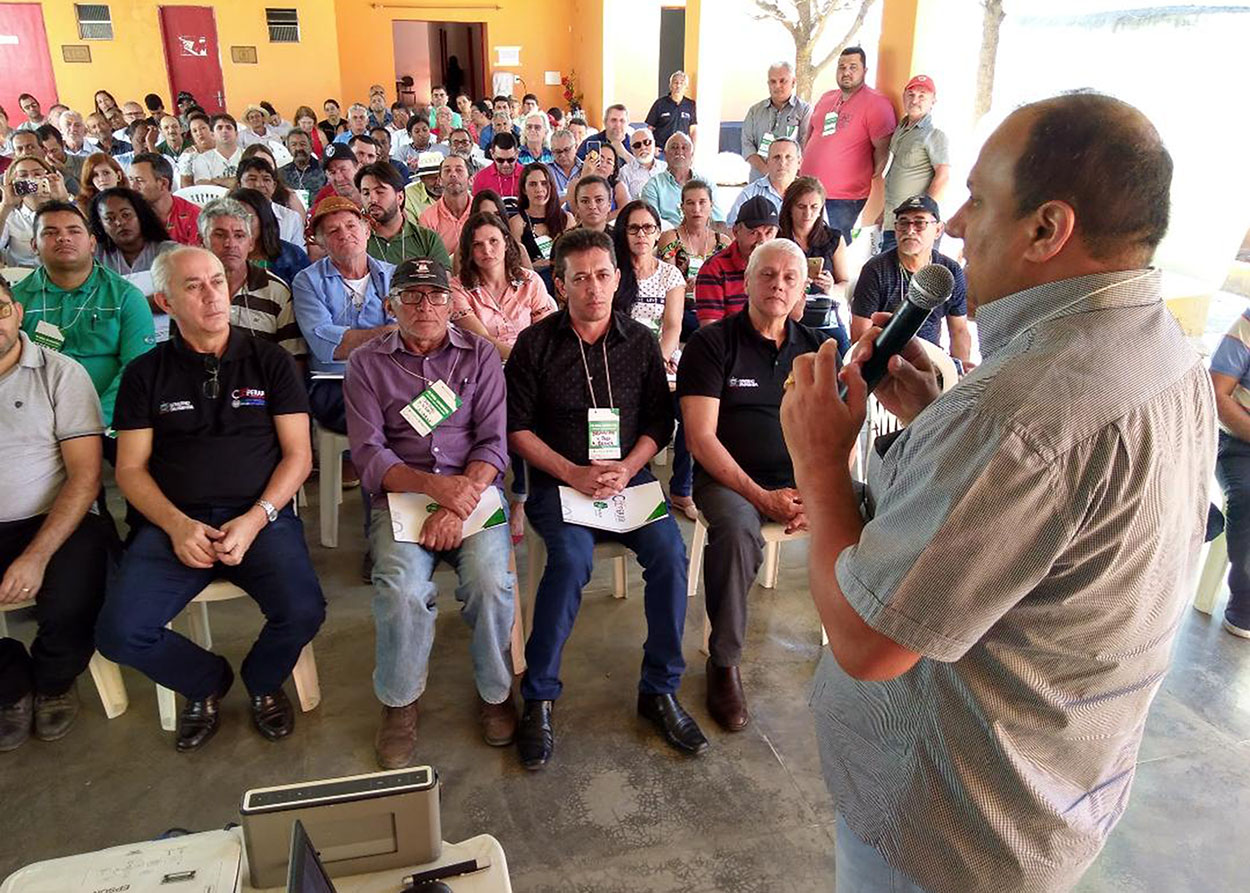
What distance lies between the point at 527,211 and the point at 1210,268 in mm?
4080

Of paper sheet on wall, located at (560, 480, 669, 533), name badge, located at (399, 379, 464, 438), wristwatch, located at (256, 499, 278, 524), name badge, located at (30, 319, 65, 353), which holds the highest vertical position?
name badge, located at (30, 319, 65, 353)

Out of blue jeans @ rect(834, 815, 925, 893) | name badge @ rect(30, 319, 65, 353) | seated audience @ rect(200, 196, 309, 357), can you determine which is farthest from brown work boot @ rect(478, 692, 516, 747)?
name badge @ rect(30, 319, 65, 353)

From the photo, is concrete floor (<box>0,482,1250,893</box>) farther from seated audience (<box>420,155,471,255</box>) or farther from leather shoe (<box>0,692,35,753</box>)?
seated audience (<box>420,155,471,255</box>)

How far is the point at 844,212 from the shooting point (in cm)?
572

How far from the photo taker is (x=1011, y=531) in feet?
2.36

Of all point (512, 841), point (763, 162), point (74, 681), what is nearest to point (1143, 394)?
point (512, 841)

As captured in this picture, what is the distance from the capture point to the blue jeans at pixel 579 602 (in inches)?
90.0

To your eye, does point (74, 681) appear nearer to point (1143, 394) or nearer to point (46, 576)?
point (46, 576)

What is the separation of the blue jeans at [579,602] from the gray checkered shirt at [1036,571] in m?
1.37

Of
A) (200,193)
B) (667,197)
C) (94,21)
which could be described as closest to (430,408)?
(667,197)

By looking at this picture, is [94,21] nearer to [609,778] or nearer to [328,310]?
[328,310]

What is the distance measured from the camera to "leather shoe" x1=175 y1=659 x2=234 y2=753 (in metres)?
2.23

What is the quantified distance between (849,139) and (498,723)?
474 cm

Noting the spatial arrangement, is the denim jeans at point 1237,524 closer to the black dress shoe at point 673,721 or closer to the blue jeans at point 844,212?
the black dress shoe at point 673,721
